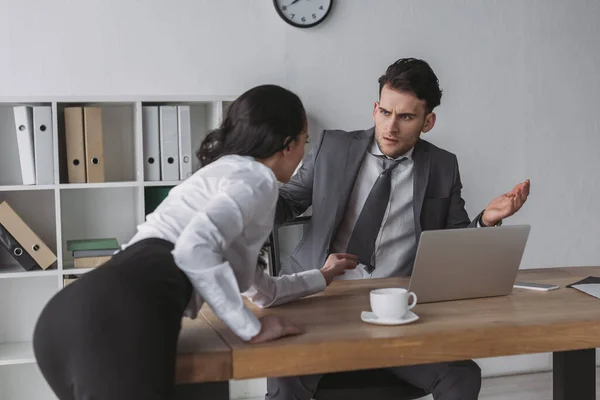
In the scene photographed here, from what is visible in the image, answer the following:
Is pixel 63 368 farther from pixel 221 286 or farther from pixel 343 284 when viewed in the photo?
pixel 343 284

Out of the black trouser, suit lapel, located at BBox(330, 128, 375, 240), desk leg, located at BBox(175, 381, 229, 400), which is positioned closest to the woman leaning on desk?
the black trouser

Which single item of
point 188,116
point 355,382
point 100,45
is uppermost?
point 100,45

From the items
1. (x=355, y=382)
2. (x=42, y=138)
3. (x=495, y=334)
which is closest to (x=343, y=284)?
(x=355, y=382)

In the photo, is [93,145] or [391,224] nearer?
[391,224]

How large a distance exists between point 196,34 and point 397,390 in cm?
206

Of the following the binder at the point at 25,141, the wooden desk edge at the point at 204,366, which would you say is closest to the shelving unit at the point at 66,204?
the binder at the point at 25,141

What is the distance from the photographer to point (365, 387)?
2006 millimetres

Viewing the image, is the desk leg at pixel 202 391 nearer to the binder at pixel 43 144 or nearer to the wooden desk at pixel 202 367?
the wooden desk at pixel 202 367

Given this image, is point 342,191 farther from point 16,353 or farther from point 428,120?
point 16,353

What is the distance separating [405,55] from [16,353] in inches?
87.5

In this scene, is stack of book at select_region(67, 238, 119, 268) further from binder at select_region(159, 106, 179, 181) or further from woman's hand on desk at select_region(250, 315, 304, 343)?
woman's hand on desk at select_region(250, 315, 304, 343)

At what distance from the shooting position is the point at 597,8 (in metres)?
4.00

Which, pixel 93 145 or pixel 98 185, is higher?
pixel 93 145

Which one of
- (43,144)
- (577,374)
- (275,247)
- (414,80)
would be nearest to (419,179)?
(414,80)
